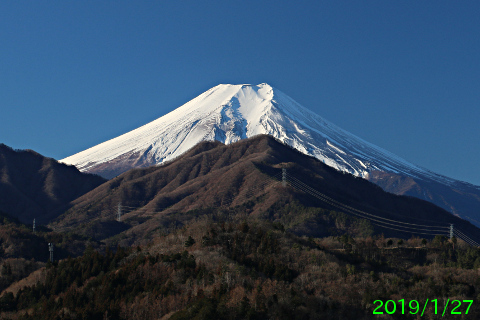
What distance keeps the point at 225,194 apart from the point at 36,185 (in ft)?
189

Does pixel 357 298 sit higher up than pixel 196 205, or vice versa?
pixel 196 205

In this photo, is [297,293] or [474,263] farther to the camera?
[474,263]

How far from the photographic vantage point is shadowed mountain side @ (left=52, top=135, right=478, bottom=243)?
135 metres

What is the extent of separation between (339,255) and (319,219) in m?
59.9

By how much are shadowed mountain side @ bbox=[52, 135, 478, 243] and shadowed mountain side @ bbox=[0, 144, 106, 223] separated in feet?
24.5

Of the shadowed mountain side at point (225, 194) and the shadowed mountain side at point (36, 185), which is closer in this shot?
the shadowed mountain side at point (225, 194)

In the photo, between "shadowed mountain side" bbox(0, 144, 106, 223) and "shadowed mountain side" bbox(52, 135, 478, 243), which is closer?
"shadowed mountain side" bbox(52, 135, 478, 243)

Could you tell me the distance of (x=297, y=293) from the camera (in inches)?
1977

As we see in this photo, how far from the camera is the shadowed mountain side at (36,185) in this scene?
513 feet

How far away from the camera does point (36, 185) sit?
172000mm

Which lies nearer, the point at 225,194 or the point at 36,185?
the point at 225,194

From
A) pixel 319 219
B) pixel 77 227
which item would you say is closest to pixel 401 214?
pixel 319 219

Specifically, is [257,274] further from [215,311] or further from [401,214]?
[401,214]

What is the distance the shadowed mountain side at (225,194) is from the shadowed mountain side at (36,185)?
7469 millimetres
